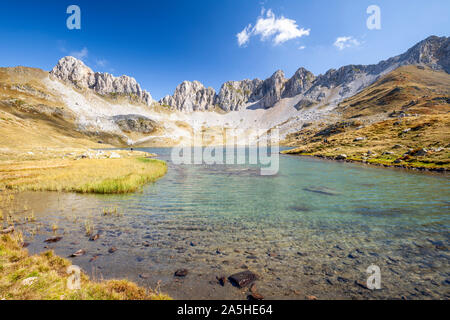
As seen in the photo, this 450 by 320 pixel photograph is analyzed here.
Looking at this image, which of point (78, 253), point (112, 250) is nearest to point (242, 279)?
point (112, 250)

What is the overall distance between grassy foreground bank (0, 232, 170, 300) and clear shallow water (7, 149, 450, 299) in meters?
1.36

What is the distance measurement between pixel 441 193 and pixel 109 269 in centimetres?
3856

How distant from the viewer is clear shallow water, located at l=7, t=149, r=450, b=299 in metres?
9.43

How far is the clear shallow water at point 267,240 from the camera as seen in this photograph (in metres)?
9.43

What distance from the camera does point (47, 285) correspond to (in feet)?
24.8

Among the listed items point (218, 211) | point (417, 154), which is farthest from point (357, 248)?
point (417, 154)

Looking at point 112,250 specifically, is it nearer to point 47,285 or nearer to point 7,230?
point 47,285

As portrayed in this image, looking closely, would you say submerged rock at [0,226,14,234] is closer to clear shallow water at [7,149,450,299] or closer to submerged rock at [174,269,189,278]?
clear shallow water at [7,149,450,299]

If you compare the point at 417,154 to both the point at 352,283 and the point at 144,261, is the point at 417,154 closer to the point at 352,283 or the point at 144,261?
the point at 352,283

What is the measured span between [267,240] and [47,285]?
11802mm

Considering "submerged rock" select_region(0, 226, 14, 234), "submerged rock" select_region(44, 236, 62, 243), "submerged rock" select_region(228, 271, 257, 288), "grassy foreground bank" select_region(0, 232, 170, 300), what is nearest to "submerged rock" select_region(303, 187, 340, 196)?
"submerged rock" select_region(228, 271, 257, 288)
